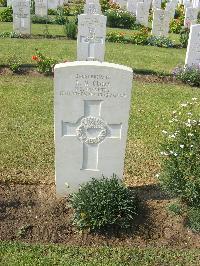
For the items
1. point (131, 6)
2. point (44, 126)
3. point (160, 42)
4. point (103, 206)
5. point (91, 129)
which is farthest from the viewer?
point (131, 6)

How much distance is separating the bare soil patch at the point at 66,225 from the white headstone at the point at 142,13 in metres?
15.5

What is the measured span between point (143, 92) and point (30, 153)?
4360mm

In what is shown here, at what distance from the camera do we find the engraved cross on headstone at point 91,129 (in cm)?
526

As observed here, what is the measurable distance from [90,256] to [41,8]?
662 inches

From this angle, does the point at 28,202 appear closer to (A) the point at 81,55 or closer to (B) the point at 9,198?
(B) the point at 9,198

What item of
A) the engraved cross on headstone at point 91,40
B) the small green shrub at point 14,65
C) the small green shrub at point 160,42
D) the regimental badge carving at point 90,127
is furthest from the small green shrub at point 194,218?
the small green shrub at point 160,42

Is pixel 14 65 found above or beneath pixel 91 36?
beneath

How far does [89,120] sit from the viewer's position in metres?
5.31

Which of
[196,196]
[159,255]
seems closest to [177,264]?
[159,255]

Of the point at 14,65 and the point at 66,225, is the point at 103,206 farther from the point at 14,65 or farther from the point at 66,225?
the point at 14,65

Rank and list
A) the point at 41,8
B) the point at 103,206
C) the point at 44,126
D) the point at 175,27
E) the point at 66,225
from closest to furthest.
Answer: the point at 103,206, the point at 66,225, the point at 44,126, the point at 175,27, the point at 41,8

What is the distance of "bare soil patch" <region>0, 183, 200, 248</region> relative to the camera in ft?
16.8

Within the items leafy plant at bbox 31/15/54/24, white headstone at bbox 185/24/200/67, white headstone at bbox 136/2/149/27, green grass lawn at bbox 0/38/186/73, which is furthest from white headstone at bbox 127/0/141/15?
white headstone at bbox 185/24/200/67

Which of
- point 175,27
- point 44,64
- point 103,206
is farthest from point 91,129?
point 175,27
